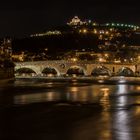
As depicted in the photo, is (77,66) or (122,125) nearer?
(122,125)

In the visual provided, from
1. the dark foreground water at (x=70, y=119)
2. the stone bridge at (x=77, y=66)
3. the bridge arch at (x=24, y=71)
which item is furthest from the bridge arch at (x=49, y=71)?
the dark foreground water at (x=70, y=119)

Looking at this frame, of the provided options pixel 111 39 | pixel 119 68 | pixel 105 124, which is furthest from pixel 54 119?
pixel 111 39

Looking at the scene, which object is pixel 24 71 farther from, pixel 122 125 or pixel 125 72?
pixel 122 125

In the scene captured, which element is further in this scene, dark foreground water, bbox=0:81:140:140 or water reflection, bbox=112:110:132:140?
dark foreground water, bbox=0:81:140:140

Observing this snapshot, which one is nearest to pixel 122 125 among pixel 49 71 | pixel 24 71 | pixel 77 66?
pixel 77 66

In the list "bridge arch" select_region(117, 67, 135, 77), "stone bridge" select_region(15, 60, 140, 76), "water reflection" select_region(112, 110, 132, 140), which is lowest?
"water reflection" select_region(112, 110, 132, 140)

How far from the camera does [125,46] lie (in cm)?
17538

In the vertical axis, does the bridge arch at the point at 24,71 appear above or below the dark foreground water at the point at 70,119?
above

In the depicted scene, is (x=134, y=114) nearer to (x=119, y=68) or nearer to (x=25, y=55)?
(x=119, y=68)

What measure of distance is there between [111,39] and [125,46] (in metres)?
15.2

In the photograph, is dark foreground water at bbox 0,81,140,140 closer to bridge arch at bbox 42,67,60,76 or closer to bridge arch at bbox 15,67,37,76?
bridge arch at bbox 42,67,60,76

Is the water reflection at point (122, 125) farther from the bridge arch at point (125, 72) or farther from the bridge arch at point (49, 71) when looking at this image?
the bridge arch at point (49, 71)

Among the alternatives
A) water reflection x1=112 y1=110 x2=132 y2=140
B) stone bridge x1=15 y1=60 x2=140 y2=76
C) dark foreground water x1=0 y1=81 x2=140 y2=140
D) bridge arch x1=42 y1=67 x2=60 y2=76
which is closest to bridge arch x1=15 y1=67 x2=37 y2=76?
bridge arch x1=42 y1=67 x2=60 y2=76

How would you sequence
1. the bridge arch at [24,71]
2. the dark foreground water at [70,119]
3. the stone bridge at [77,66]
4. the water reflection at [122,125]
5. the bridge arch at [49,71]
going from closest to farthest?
the water reflection at [122,125], the dark foreground water at [70,119], the stone bridge at [77,66], the bridge arch at [24,71], the bridge arch at [49,71]
